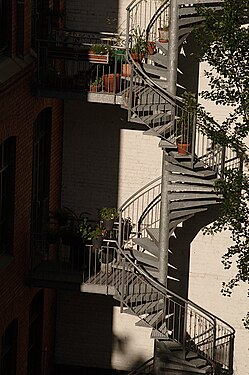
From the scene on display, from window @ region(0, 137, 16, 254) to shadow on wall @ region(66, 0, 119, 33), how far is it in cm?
275

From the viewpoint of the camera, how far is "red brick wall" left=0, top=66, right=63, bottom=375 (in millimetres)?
15883

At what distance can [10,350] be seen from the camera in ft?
55.9

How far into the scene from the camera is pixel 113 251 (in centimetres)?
1762

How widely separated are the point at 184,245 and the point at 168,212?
4.29 ft

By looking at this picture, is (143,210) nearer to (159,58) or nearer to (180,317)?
(180,317)

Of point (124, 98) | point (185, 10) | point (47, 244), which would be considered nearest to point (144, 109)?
point (124, 98)

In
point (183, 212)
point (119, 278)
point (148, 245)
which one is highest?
point (183, 212)

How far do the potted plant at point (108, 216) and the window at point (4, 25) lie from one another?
3.15 metres

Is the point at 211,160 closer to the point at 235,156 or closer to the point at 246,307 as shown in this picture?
the point at 235,156

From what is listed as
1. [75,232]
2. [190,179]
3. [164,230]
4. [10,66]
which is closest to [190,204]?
[190,179]

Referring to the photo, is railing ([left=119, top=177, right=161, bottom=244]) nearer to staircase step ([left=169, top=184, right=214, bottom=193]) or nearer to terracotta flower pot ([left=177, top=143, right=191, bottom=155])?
staircase step ([left=169, top=184, right=214, bottom=193])

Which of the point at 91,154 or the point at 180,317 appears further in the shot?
the point at 91,154

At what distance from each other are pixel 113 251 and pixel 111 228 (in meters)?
0.48

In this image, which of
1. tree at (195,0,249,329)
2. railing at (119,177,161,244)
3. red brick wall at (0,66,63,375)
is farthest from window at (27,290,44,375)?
tree at (195,0,249,329)
